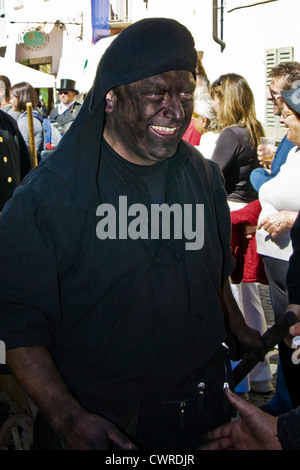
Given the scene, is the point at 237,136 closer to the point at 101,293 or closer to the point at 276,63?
the point at 101,293

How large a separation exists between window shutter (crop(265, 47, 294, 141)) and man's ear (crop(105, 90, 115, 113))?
29.4ft

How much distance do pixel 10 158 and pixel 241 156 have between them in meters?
1.74

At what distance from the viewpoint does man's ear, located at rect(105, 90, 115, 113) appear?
2.06 m

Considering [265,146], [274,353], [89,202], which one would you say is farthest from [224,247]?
[274,353]

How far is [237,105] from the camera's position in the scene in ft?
15.6

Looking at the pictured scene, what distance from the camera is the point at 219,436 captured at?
85.3 inches

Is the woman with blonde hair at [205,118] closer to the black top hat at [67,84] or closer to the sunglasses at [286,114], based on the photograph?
the sunglasses at [286,114]

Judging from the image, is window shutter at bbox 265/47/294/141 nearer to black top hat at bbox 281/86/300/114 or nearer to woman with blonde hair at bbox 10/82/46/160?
woman with blonde hair at bbox 10/82/46/160

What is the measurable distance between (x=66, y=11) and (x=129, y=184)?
77.2 ft

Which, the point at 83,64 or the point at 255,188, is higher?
the point at 255,188

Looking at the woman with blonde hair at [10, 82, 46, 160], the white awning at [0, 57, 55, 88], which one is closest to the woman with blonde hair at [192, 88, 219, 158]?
the woman with blonde hair at [10, 82, 46, 160]

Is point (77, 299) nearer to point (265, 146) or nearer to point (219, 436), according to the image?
point (219, 436)

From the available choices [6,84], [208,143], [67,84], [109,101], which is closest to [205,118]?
[208,143]

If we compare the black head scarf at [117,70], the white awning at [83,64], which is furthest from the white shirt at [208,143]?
the white awning at [83,64]
